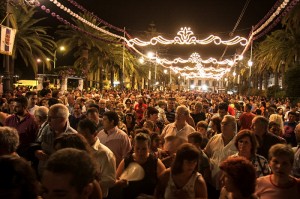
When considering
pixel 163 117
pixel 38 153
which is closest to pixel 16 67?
pixel 163 117

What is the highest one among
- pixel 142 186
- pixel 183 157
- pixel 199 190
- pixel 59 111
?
pixel 59 111

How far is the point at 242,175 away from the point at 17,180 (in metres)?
2.03

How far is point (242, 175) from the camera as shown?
11.5 feet

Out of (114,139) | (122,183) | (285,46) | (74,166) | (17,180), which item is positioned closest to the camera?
(17,180)

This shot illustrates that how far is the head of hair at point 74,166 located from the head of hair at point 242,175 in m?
1.44

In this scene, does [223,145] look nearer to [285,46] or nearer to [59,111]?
[59,111]

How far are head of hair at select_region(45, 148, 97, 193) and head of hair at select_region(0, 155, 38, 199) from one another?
178 mm

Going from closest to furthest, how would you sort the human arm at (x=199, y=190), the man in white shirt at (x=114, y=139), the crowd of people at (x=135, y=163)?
the crowd of people at (x=135, y=163) → the human arm at (x=199, y=190) → the man in white shirt at (x=114, y=139)

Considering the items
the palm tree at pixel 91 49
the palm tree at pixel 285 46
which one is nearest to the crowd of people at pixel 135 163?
the palm tree at pixel 285 46

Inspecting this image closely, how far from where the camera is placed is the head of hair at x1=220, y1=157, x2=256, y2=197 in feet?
11.3

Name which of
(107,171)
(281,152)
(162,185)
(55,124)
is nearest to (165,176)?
(162,185)

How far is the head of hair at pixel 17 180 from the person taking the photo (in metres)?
2.19

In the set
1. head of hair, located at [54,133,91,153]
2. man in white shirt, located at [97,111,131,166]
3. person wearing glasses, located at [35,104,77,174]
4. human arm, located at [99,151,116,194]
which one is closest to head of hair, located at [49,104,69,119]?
person wearing glasses, located at [35,104,77,174]

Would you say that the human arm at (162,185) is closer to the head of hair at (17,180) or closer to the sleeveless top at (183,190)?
the sleeveless top at (183,190)
